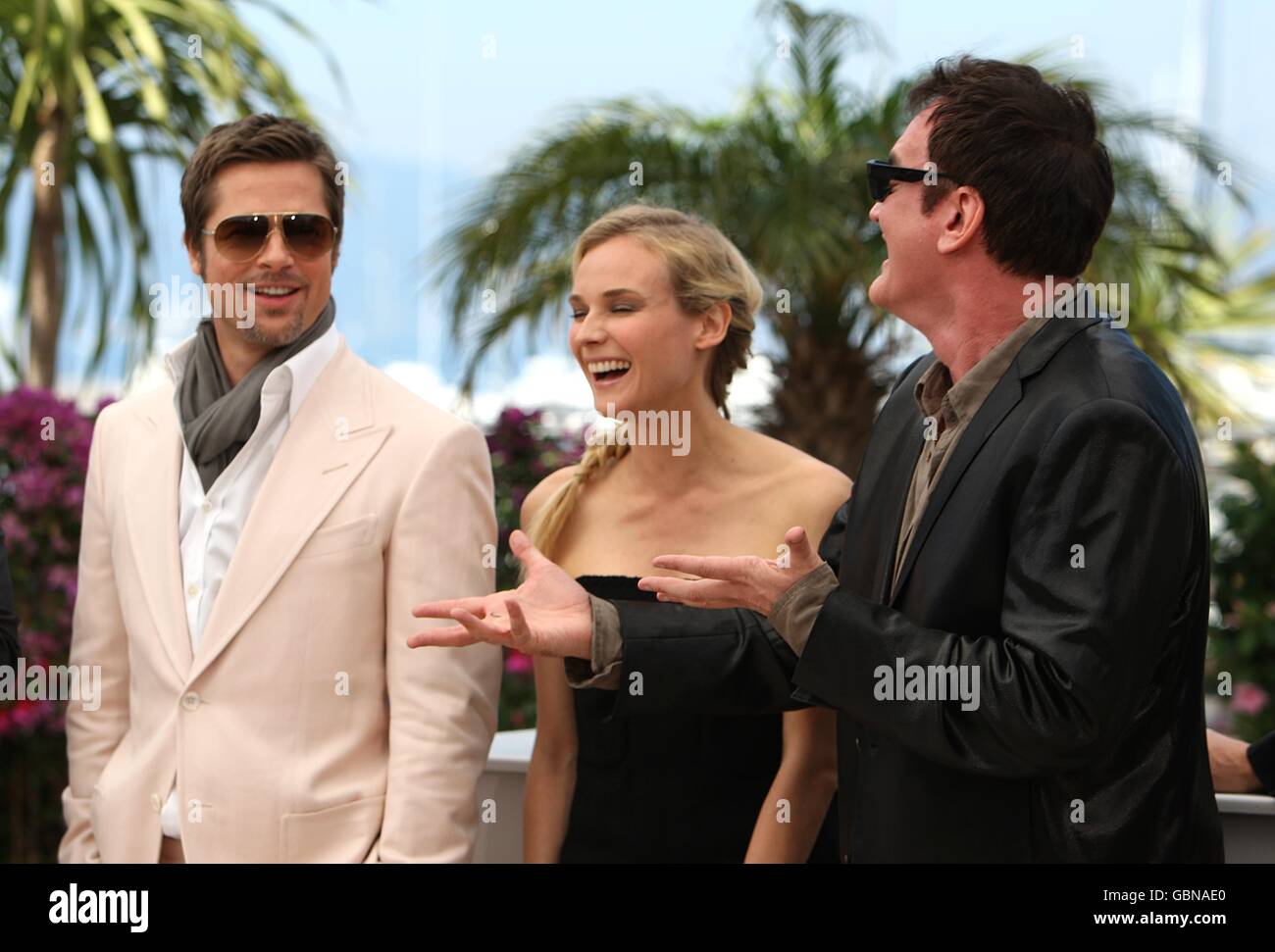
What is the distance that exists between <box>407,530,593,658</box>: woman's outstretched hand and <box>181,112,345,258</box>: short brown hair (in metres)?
0.65

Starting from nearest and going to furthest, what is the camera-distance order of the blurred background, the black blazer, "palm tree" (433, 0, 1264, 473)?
the black blazer → the blurred background → "palm tree" (433, 0, 1264, 473)

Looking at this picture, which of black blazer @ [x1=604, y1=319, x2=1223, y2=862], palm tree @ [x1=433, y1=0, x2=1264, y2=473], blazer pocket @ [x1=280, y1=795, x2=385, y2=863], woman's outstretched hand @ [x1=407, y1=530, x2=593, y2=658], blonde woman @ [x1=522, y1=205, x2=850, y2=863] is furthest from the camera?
palm tree @ [x1=433, y1=0, x2=1264, y2=473]

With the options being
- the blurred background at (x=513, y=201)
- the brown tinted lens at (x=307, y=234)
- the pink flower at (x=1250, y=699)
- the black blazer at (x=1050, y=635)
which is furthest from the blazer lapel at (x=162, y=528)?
the pink flower at (x=1250, y=699)

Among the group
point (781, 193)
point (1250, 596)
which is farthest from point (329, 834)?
point (1250, 596)

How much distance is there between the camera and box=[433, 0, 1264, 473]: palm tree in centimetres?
512

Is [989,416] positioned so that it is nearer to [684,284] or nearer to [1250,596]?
[684,284]

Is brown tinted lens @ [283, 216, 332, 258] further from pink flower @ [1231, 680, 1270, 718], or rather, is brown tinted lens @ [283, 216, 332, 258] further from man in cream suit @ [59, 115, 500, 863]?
pink flower @ [1231, 680, 1270, 718]

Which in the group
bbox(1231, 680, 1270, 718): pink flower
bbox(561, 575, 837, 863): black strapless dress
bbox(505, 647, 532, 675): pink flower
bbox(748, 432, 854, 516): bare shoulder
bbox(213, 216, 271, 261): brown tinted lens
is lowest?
bbox(1231, 680, 1270, 718): pink flower

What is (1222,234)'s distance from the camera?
7559 millimetres

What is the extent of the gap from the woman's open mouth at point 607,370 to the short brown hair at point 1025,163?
2.35 feet

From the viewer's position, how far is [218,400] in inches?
90.1

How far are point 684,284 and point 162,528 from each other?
932 millimetres

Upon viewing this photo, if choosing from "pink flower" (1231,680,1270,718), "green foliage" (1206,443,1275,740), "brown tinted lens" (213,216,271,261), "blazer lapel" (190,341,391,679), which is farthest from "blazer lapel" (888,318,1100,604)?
"pink flower" (1231,680,1270,718)
